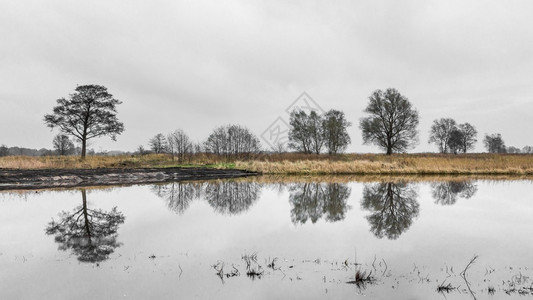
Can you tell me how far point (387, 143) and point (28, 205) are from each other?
42.1 meters

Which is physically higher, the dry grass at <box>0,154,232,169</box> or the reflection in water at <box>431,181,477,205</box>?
the dry grass at <box>0,154,232,169</box>

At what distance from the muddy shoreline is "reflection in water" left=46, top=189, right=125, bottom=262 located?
935cm

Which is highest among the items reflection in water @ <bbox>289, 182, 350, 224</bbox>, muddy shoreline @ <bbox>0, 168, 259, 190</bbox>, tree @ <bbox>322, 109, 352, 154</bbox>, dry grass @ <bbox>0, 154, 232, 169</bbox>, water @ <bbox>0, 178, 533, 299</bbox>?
tree @ <bbox>322, 109, 352, 154</bbox>

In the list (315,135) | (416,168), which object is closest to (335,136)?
(315,135)

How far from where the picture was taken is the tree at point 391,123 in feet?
144

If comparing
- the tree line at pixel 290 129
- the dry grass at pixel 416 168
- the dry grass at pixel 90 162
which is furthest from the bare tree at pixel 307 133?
the dry grass at pixel 416 168

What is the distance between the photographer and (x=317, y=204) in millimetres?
12203

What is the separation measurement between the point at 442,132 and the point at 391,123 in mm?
35883

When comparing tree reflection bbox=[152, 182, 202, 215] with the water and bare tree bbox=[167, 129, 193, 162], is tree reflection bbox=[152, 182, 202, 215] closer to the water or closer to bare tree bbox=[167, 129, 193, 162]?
the water

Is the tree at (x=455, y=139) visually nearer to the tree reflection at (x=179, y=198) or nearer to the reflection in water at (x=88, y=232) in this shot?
the tree reflection at (x=179, y=198)

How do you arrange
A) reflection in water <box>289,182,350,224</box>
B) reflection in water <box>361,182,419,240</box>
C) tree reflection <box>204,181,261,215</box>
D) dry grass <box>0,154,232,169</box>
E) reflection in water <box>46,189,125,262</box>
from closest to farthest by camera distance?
1. reflection in water <box>46,189,125,262</box>
2. reflection in water <box>361,182,419,240</box>
3. reflection in water <box>289,182,350,224</box>
4. tree reflection <box>204,181,261,215</box>
5. dry grass <box>0,154,232,169</box>

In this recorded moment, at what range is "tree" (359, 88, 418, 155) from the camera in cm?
4391

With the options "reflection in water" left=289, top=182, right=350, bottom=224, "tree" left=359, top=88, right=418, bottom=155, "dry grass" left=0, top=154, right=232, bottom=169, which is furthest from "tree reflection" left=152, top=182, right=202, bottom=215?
"tree" left=359, top=88, right=418, bottom=155

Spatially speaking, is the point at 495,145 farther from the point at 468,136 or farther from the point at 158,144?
the point at 158,144
